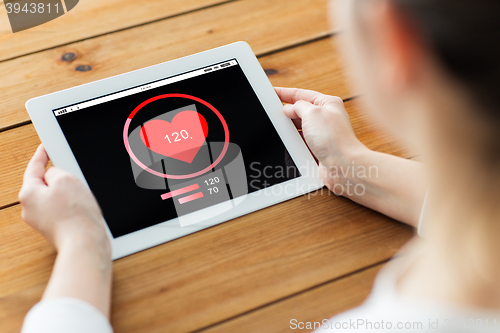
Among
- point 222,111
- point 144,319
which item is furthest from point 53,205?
point 222,111

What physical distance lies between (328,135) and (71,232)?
1.30 ft

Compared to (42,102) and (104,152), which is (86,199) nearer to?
(104,152)

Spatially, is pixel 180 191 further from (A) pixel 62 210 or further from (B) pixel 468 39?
(B) pixel 468 39

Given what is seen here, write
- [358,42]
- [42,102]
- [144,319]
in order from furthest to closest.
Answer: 1. [42,102]
2. [144,319]
3. [358,42]

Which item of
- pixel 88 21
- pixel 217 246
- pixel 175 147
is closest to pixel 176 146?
pixel 175 147

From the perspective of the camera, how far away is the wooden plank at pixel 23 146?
649 mm

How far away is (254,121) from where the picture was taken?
675mm

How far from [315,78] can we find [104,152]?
0.42m

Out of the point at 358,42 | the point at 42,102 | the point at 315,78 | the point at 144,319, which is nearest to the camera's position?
the point at 358,42

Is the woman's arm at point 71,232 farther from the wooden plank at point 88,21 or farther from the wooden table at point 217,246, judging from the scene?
the wooden plank at point 88,21

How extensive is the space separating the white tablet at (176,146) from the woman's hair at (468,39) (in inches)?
14.3

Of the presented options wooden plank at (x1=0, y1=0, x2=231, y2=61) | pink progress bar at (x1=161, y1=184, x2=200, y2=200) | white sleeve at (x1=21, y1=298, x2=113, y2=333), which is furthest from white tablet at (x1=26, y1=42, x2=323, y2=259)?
wooden plank at (x1=0, y1=0, x2=231, y2=61)

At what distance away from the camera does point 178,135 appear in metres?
0.65

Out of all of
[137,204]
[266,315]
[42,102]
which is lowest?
[266,315]
